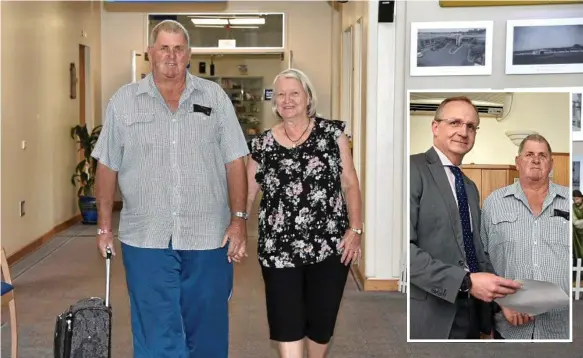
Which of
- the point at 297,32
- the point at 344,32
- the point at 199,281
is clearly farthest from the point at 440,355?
the point at 297,32

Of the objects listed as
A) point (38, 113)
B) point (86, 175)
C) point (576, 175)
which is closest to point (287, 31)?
point (86, 175)

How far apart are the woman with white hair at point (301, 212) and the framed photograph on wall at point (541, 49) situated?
237 cm

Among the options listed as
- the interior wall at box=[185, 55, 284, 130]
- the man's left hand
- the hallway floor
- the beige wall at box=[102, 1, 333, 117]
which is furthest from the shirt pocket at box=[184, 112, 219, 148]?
the interior wall at box=[185, 55, 284, 130]

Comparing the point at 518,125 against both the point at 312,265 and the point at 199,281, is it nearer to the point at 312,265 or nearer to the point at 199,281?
the point at 312,265

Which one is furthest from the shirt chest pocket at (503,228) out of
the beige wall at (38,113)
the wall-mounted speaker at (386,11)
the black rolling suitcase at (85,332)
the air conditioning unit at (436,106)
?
the beige wall at (38,113)

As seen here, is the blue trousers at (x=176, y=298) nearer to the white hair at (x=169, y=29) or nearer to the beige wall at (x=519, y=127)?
the white hair at (x=169, y=29)

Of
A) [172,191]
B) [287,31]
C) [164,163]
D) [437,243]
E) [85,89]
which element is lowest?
[437,243]

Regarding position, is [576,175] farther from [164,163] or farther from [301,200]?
[164,163]

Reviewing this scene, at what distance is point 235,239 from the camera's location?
3234mm

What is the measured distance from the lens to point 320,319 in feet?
11.0

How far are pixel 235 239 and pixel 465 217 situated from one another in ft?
3.63

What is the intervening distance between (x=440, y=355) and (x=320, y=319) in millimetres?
1411

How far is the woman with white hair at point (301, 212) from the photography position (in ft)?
10.6

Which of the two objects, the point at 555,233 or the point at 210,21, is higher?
the point at 210,21
